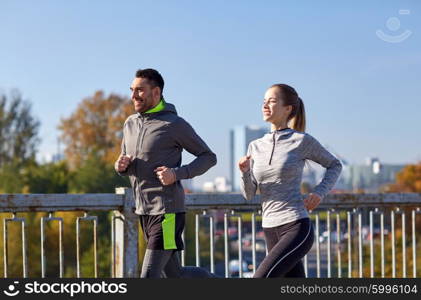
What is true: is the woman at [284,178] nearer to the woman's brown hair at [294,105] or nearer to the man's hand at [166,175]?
the woman's brown hair at [294,105]

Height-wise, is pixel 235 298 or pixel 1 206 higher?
pixel 1 206

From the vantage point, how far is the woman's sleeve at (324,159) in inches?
210

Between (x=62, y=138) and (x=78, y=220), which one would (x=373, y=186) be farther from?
(x=78, y=220)

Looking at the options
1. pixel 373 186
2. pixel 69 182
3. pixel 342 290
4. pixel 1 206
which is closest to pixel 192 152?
pixel 342 290

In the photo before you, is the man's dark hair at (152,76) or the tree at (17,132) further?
the tree at (17,132)

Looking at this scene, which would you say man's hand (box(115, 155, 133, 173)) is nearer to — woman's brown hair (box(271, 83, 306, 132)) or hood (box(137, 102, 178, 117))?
hood (box(137, 102, 178, 117))

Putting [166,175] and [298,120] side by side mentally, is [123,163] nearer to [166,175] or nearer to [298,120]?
[166,175]

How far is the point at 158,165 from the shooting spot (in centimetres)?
516

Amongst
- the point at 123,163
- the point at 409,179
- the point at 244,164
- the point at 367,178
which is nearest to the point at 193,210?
the point at 244,164

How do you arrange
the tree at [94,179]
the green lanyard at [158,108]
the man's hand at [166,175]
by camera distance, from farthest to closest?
the tree at [94,179] < the green lanyard at [158,108] < the man's hand at [166,175]

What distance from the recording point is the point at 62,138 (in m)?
73.4

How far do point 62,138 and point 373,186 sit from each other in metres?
64.3

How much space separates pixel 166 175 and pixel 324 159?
1.08 m

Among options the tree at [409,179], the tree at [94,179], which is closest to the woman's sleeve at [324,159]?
the tree at [94,179]
